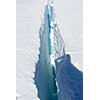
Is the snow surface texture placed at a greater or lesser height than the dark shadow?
greater

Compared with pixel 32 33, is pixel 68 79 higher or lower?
lower

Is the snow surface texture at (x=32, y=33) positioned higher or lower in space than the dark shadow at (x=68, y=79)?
higher
